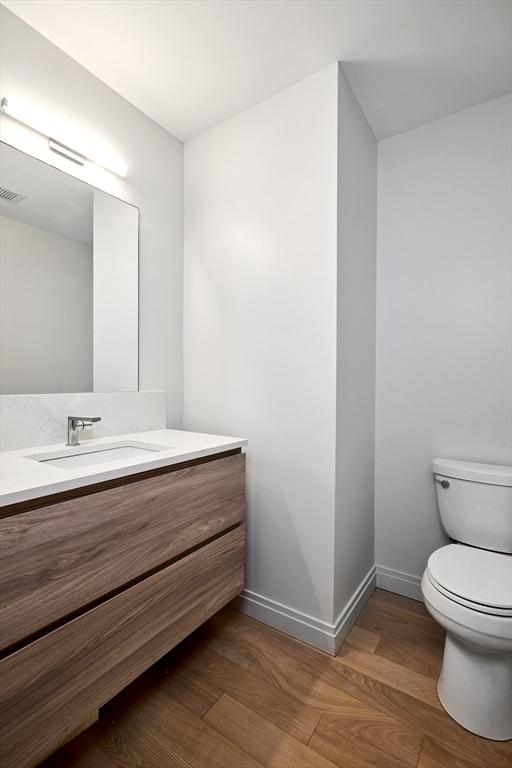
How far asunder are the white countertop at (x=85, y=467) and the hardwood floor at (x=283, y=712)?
0.83 metres

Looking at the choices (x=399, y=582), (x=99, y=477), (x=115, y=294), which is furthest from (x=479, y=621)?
(x=115, y=294)

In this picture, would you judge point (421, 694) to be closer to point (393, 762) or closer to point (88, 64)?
point (393, 762)

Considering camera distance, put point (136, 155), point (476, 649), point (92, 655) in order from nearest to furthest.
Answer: point (92, 655) → point (476, 649) → point (136, 155)

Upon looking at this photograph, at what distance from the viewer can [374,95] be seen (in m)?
1.68

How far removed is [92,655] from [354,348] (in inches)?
57.3

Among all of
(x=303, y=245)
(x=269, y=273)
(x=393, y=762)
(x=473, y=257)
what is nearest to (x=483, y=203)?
(x=473, y=257)

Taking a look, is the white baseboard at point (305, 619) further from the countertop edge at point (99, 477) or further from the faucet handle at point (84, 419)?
the faucet handle at point (84, 419)

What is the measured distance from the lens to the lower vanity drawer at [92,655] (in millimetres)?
814

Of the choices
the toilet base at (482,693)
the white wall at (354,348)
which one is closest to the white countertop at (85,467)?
the white wall at (354,348)

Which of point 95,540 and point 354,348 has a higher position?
point 354,348

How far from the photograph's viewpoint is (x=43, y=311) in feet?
4.66

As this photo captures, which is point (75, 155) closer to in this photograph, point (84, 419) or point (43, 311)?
point (43, 311)

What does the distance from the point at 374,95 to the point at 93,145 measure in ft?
4.26

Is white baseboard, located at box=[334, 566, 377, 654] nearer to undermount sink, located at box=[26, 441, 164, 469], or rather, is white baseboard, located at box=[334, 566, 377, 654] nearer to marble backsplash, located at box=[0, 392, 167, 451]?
undermount sink, located at box=[26, 441, 164, 469]
